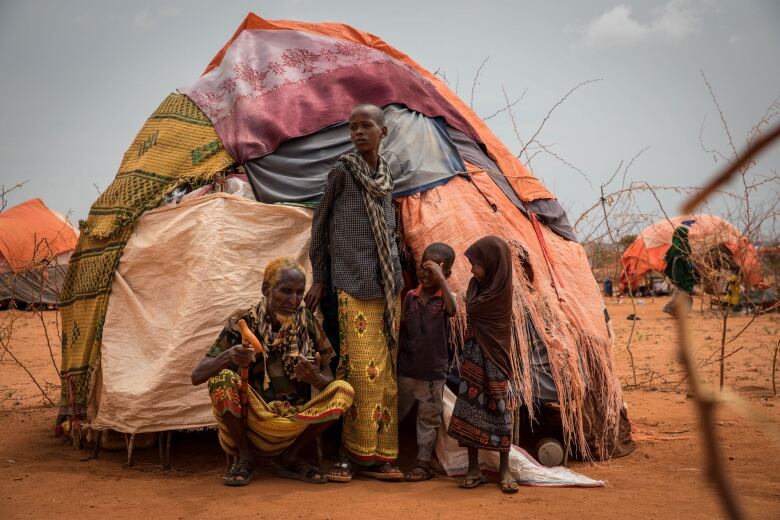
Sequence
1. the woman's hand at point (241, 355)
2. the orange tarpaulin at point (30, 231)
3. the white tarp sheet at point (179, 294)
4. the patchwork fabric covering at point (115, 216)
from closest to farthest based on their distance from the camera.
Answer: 1. the woman's hand at point (241, 355)
2. the white tarp sheet at point (179, 294)
3. the patchwork fabric covering at point (115, 216)
4. the orange tarpaulin at point (30, 231)

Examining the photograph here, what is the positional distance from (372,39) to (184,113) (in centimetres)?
150

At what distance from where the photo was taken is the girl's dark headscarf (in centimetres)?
378

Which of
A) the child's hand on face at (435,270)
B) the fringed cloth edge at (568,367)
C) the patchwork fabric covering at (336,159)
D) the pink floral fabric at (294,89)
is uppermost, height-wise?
the pink floral fabric at (294,89)

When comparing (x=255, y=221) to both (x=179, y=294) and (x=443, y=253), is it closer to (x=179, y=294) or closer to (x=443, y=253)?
(x=179, y=294)

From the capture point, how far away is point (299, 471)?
12.7 feet

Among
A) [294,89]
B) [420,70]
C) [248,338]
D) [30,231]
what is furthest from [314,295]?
[30,231]

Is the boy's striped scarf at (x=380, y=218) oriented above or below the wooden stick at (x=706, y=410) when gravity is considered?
above

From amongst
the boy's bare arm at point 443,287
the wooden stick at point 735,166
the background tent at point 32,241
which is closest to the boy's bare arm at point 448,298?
the boy's bare arm at point 443,287

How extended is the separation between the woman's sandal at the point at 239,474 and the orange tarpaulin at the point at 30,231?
1101 centimetres

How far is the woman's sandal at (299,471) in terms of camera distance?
12.4 feet

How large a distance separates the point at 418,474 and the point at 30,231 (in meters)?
12.7

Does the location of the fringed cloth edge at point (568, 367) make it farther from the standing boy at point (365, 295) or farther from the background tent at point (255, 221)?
the standing boy at point (365, 295)

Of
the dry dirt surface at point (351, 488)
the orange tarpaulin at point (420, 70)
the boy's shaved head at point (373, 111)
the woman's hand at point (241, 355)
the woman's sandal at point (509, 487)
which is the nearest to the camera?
the dry dirt surface at point (351, 488)

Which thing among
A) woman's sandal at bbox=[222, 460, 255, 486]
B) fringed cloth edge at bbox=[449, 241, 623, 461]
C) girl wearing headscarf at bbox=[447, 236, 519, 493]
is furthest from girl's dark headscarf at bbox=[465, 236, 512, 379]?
woman's sandal at bbox=[222, 460, 255, 486]
